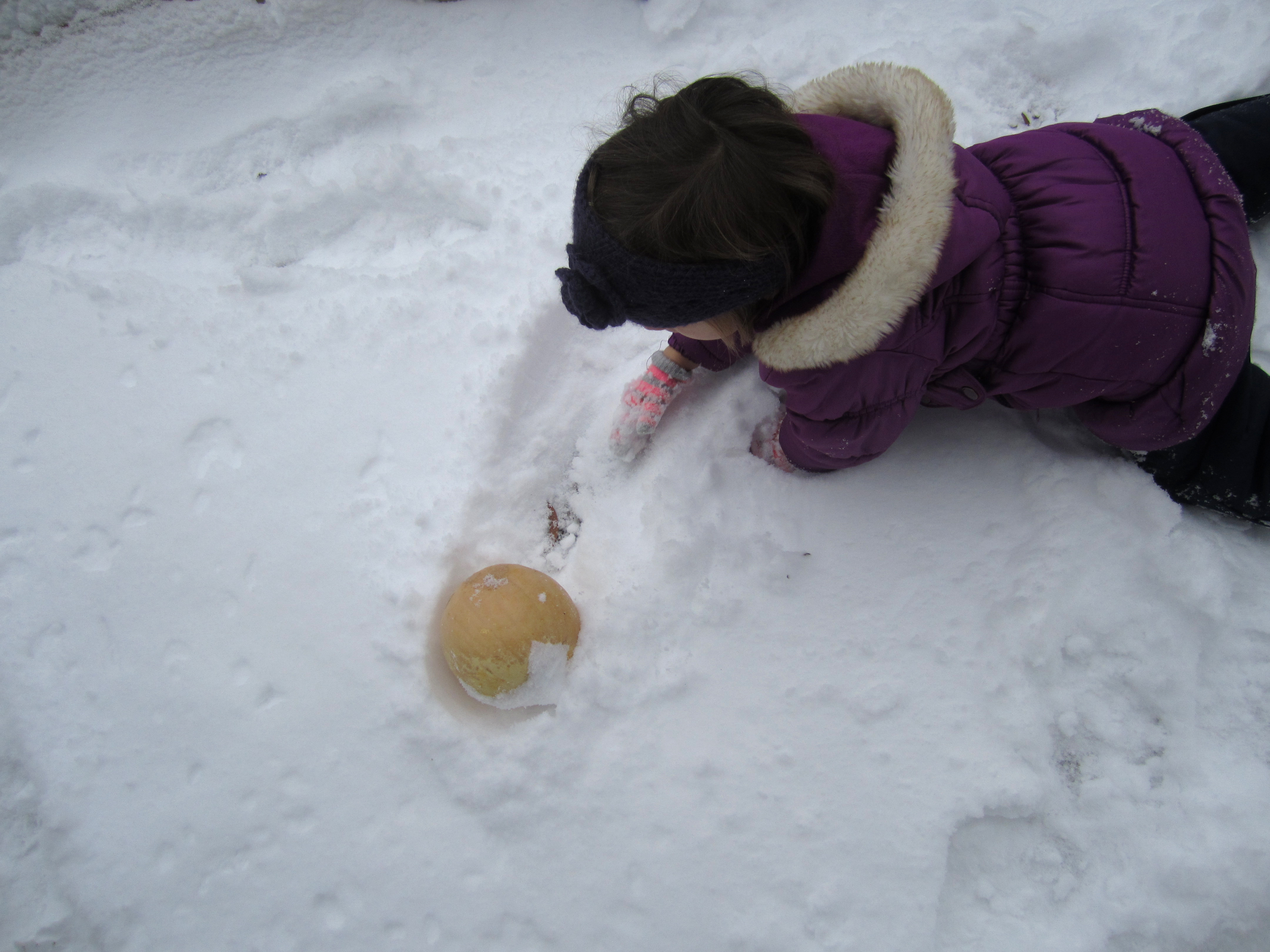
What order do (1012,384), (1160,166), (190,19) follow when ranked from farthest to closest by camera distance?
(190,19) < (1012,384) < (1160,166)

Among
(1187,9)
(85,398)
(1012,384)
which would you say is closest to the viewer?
(1012,384)

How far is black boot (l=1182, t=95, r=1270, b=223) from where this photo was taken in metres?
1.69

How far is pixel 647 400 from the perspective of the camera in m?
1.80

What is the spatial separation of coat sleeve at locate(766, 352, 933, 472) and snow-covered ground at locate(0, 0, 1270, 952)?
8.5 inches

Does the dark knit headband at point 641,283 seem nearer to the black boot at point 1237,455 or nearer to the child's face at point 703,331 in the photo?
the child's face at point 703,331

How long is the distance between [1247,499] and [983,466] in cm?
53

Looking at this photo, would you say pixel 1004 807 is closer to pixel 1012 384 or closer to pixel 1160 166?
pixel 1012 384

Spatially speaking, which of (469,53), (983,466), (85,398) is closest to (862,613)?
(983,466)

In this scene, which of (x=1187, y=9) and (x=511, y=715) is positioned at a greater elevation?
(x=1187, y=9)

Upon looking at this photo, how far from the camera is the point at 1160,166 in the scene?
138cm

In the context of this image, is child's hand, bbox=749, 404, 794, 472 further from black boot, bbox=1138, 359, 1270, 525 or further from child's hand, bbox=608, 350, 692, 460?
black boot, bbox=1138, 359, 1270, 525

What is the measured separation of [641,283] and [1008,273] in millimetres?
750

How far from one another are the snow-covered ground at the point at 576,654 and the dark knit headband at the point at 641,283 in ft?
2.07

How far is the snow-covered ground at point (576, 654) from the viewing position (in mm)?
1499
